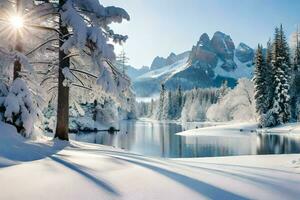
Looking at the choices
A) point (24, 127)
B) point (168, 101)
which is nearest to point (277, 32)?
point (24, 127)

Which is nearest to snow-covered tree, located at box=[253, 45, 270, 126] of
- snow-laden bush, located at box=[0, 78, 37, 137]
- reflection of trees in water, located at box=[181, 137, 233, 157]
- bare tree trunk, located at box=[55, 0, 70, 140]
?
reflection of trees in water, located at box=[181, 137, 233, 157]

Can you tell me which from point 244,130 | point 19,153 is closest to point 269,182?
point 19,153

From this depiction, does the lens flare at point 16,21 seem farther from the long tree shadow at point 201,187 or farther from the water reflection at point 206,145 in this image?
the water reflection at point 206,145

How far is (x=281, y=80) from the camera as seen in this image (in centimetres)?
5344

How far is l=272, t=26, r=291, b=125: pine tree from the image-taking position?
172 ft

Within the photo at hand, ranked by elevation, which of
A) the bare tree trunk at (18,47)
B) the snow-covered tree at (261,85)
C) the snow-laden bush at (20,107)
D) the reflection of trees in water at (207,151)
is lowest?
the reflection of trees in water at (207,151)

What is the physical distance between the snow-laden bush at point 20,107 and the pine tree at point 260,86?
151ft

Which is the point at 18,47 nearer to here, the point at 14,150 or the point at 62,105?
the point at 62,105

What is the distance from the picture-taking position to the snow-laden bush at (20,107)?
11.1m

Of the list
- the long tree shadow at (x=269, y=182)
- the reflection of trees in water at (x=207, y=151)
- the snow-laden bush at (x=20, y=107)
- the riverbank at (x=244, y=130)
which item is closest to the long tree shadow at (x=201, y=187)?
the long tree shadow at (x=269, y=182)

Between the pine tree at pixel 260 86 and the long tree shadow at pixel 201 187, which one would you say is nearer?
the long tree shadow at pixel 201 187

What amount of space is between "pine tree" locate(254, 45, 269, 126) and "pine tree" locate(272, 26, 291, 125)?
1.53 meters

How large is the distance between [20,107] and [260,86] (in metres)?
47.9

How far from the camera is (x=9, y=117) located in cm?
1102
